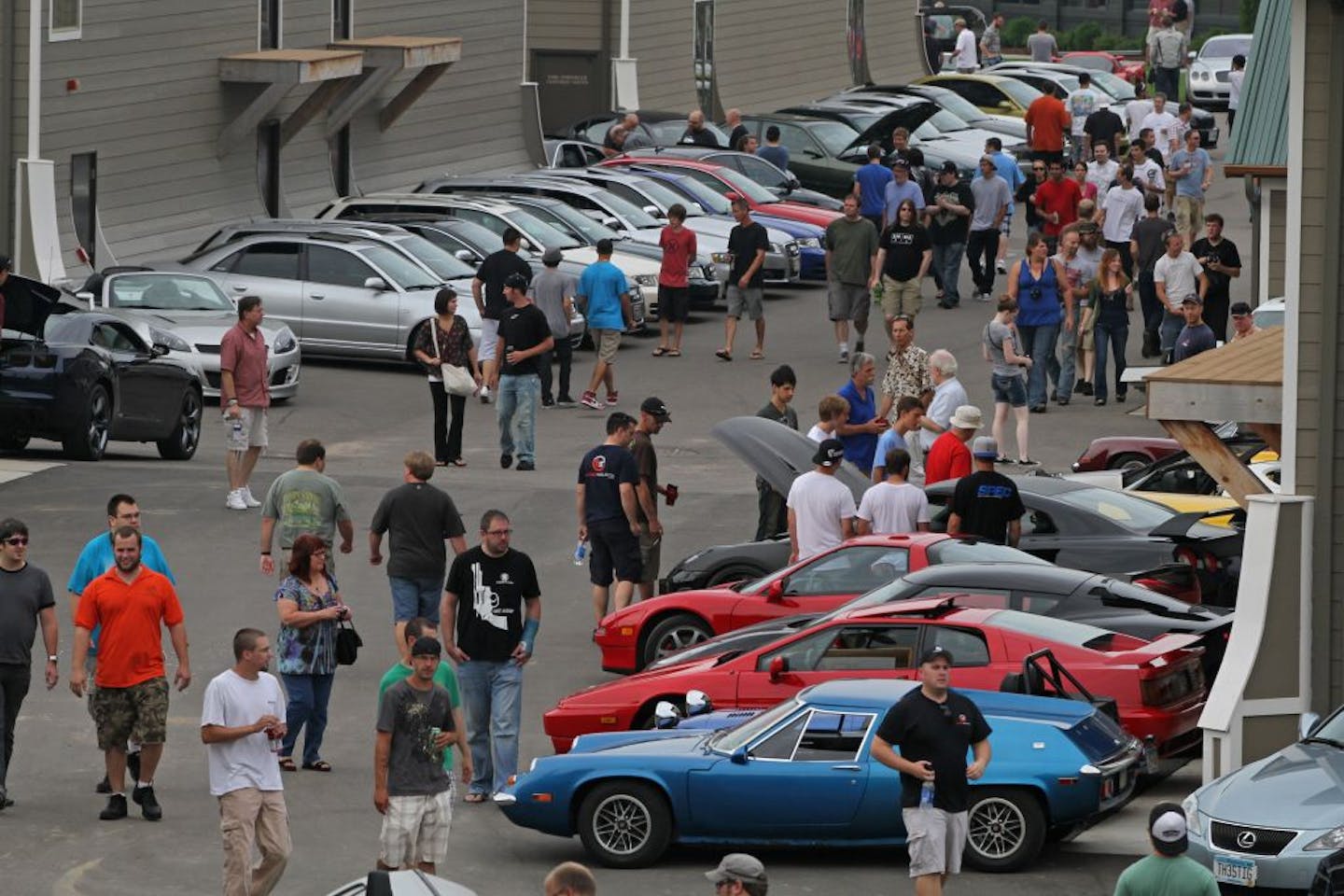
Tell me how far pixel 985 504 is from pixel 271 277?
557 inches

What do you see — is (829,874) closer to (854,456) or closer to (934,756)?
(934,756)

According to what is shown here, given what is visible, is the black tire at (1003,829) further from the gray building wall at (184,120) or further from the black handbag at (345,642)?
the gray building wall at (184,120)

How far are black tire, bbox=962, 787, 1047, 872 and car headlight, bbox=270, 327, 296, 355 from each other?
1529 centimetres

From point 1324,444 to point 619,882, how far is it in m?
4.56

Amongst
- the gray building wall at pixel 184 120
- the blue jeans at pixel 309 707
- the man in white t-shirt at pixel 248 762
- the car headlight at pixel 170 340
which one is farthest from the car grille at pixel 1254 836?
the gray building wall at pixel 184 120

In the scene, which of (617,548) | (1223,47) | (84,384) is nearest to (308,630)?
(617,548)

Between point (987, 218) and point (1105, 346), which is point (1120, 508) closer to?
point (1105, 346)

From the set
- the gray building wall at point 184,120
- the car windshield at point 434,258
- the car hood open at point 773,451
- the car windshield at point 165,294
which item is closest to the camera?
the car hood open at point 773,451

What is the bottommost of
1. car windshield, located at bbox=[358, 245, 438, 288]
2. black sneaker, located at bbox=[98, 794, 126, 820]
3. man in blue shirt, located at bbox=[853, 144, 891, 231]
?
black sneaker, located at bbox=[98, 794, 126, 820]

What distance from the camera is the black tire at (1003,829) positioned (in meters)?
13.1

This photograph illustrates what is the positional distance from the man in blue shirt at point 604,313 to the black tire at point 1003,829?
1409 cm

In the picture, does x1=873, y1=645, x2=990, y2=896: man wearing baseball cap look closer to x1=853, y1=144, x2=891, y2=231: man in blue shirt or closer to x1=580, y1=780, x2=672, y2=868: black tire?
x1=580, y1=780, x2=672, y2=868: black tire

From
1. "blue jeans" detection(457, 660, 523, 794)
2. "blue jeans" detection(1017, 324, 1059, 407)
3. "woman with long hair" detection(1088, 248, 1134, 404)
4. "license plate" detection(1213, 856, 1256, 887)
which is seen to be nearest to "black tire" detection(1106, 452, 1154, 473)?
"blue jeans" detection(1017, 324, 1059, 407)

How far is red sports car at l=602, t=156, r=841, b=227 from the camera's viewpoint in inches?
1430
